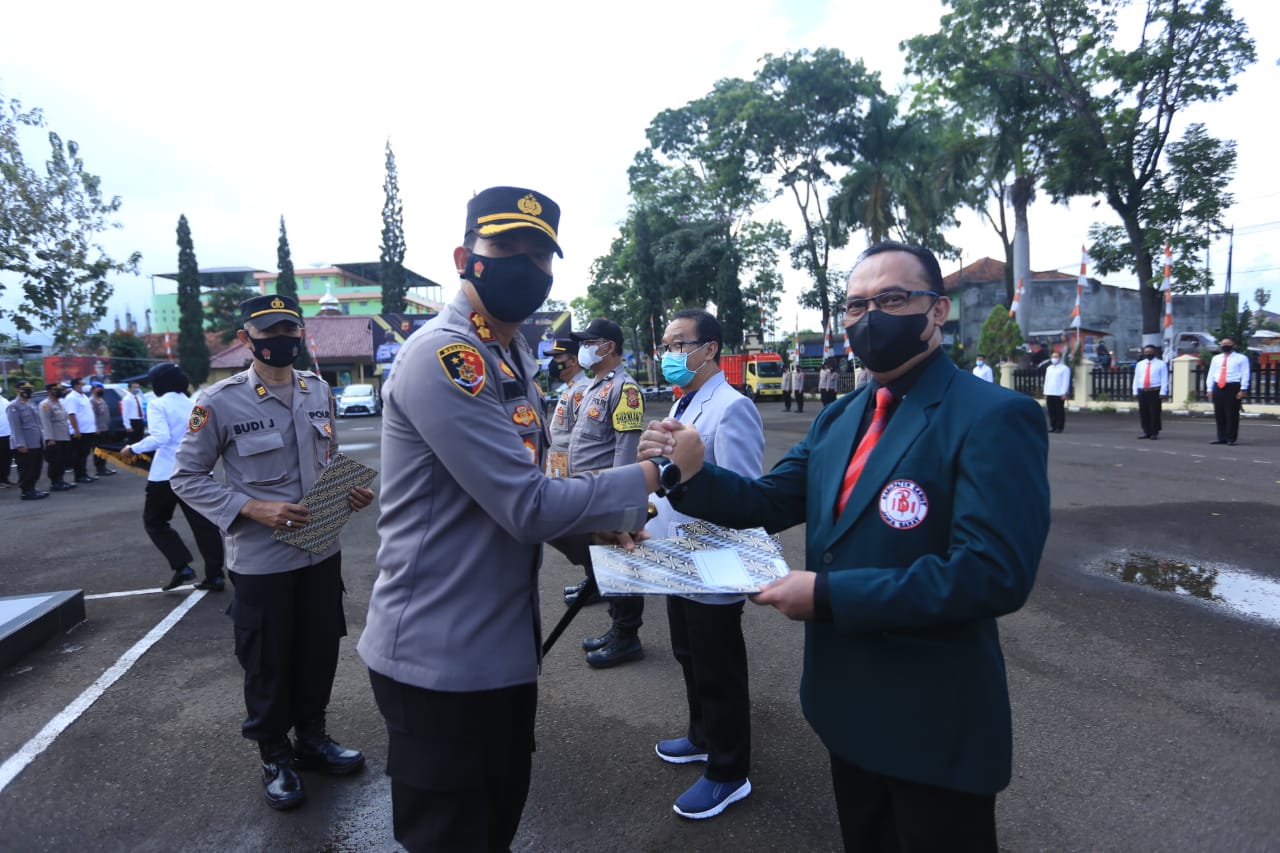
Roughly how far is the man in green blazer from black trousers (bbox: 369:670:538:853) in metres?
0.78

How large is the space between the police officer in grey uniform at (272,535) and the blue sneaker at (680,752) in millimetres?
1393

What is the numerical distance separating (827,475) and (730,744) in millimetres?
1637

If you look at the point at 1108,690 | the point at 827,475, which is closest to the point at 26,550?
the point at 827,475

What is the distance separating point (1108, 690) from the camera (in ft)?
12.8

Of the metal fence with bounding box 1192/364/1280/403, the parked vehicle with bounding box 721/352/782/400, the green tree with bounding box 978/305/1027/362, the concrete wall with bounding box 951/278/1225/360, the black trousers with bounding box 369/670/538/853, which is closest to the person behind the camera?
the black trousers with bounding box 369/670/538/853

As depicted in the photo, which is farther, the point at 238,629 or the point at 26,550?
the point at 26,550

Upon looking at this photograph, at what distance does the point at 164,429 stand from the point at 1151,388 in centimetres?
1590

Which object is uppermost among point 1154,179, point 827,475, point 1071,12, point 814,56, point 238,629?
point 814,56

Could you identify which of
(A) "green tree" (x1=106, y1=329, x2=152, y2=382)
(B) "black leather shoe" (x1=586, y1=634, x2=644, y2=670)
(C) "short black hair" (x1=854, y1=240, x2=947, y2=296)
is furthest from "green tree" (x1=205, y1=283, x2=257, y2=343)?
(C) "short black hair" (x1=854, y1=240, x2=947, y2=296)

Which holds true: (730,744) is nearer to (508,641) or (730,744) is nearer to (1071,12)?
(508,641)

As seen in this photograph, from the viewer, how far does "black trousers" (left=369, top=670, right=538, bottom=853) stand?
1783mm

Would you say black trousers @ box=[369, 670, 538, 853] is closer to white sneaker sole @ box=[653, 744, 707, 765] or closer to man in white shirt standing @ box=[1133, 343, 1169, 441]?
white sneaker sole @ box=[653, 744, 707, 765]

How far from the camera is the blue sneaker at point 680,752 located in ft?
11.1

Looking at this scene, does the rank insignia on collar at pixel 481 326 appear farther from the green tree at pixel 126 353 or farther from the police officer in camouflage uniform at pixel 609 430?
the green tree at pixel 126 353
